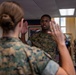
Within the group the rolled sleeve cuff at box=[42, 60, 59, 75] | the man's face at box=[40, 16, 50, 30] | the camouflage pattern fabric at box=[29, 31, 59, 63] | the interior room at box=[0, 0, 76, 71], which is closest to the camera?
the rolled sleeve cuff at box=[42, 60, 59, 75]

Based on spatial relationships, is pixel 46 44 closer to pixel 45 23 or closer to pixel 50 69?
pixel 45 23

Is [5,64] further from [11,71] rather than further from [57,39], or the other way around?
[57,39]

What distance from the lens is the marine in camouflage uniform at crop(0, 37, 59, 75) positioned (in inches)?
41.9

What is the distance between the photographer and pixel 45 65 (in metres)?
1.07

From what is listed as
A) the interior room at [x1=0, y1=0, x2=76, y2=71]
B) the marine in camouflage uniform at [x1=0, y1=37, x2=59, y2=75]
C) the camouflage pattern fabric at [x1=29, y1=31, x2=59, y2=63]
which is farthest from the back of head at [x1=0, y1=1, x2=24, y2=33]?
the camouflage pattern fabric at [x1=29, y1=31, x2=59, y2=63]

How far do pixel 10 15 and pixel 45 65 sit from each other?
1.21 ft

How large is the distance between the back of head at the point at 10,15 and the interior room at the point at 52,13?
24.8 inches

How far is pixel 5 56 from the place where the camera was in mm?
1104

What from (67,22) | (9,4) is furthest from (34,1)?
(67,22)

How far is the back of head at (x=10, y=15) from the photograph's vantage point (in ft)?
3.62

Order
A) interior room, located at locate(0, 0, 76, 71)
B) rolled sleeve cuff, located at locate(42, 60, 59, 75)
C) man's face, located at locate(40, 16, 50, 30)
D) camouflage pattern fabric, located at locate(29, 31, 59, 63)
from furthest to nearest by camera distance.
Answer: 1. interior room, located at locate(0, 0, 76, 71)
2. man's face, located at locate(40, 16, 50, 30)
3. camouflage pattern fabric, located at locate(29, 31, 59, 63)
4. rolled sleeve cuff, located at locate(42, 60, 59, 75)

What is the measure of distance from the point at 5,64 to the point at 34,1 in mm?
3482

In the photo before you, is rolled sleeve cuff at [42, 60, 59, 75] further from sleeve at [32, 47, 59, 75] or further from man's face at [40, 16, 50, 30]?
man's face at [40, 16, 50, 30]

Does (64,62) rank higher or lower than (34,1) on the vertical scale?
lower
